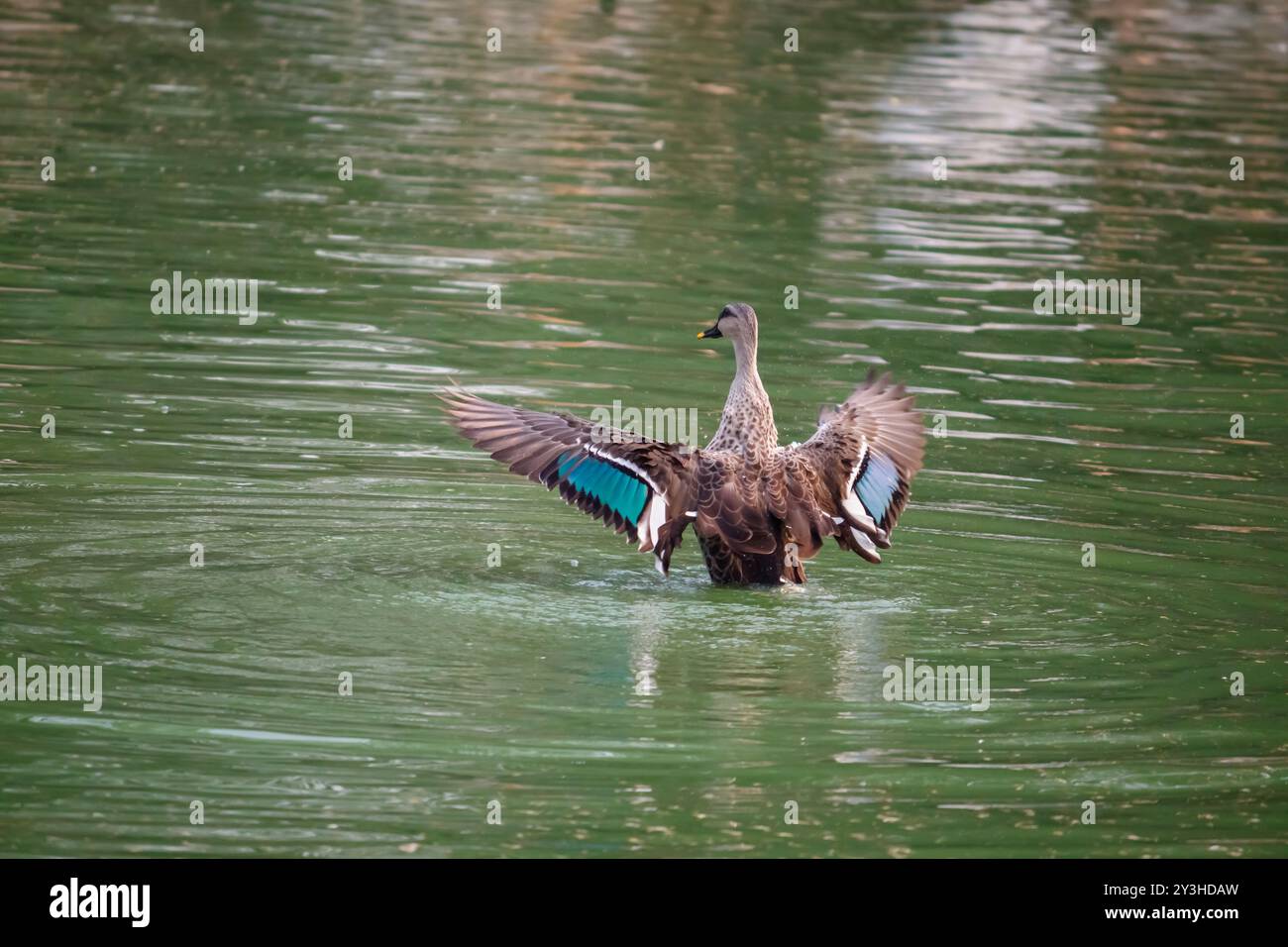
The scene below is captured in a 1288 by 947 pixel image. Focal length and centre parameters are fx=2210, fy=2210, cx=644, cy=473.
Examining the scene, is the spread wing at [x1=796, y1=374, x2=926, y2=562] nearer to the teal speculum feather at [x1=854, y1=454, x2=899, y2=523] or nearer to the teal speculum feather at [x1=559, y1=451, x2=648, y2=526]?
the teal speculum feather at [x1=854, y1=454, x2=899, y2=523]

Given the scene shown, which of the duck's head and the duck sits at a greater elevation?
the duck's head

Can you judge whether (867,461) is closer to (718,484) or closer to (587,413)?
(718,484)

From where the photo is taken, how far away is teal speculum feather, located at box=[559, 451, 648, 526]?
33.6 ft

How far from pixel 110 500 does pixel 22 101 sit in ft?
41.4

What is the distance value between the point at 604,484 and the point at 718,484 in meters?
0.53

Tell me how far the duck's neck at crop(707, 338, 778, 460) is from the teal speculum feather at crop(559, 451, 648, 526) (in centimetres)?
47

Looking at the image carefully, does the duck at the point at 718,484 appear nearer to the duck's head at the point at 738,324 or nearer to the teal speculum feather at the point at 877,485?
the teal speculum feather at the point at 877,485

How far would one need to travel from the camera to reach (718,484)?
1030 centimetres

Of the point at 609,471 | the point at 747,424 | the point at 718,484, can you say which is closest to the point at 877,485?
the point at 747,424

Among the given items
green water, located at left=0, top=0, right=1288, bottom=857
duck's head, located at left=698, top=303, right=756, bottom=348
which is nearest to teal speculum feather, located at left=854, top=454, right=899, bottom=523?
green water, located at left=0, top=0, right=1288, bottom=857

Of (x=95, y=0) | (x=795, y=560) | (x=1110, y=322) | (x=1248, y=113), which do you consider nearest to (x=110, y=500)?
(x=795, y=560)

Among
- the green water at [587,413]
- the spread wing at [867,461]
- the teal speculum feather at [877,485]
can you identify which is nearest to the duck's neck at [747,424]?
the spread wing at [867,461]

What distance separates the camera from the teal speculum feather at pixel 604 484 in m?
10.2

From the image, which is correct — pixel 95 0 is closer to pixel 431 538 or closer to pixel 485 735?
pixel 431 538
